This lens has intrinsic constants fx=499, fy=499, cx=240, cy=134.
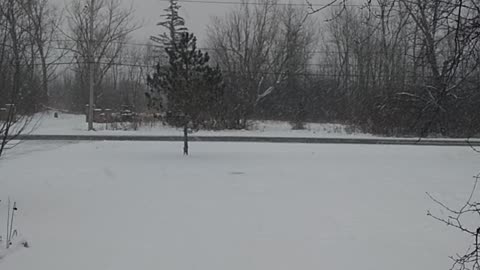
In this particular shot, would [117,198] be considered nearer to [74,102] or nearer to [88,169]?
[88,169]

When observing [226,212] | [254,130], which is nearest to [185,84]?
[226,212]

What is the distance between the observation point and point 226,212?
8.61m

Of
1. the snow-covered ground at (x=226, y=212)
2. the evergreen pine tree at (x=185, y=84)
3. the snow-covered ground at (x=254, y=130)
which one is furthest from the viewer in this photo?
the snow-covered ground at (x=254, y=130)

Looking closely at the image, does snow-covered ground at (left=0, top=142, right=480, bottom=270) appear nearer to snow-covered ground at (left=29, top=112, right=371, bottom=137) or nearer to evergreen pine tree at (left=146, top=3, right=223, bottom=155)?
evergreen pine tree at (left=146, top=3, right=223, bottom=155)

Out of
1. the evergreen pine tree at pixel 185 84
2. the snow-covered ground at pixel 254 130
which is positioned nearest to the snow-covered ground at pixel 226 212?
the evergreen pine tree at pixel 185 84

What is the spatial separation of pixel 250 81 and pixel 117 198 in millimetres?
29318

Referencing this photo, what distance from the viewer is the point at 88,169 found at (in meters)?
13.5

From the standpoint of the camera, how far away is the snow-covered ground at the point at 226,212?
6.18m

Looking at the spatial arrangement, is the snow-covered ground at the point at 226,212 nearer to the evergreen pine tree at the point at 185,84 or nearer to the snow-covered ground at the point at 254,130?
the evergreen pine tree at the point at 185,84

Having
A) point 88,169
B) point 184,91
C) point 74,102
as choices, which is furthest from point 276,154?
point 74,102

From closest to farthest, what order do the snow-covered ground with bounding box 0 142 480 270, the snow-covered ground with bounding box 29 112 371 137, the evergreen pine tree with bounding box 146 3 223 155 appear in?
the snow-covered ground with bounding box 0 142 480 270 < the evergreen pine tree with bounding box 146 3 223 155 < the snow-covered ground with bounding box 29 112 371 137

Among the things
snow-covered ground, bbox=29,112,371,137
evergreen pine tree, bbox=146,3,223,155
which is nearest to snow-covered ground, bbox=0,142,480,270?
evergreen pine tree, bbox=146,3,223,155

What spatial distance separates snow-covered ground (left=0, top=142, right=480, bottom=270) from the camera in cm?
618

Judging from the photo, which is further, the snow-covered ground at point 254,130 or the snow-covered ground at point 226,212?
the snow-covered ground at point 254,130
